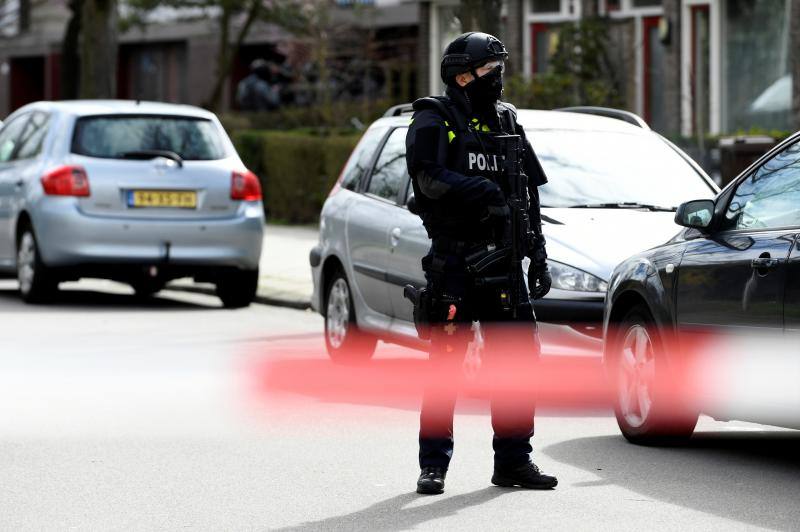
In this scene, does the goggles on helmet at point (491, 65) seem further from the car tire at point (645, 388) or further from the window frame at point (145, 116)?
the window frame at point (145, 116)

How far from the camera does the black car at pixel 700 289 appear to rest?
7.70m

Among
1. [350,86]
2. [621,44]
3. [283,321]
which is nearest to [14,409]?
[283,321]

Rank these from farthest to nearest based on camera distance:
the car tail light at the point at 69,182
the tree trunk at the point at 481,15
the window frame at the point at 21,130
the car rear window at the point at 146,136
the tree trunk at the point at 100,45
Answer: the tree trunk at the point at 100,45
the tree trunk at the point at 481,15
the window frame at the point at 21,130
the car rear window at the point at 146,136
the car tail light at the point at 69,182

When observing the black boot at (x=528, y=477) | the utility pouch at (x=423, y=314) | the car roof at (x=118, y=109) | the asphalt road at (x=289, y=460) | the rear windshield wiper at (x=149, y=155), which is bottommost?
the asphalt road at (x=289, y=460)

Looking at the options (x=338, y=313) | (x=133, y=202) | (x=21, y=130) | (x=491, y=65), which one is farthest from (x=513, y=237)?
(x=21, y=130)

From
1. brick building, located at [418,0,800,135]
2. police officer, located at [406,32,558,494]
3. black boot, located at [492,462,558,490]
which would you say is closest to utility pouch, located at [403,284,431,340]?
police officer, located at [406,32,558,494]

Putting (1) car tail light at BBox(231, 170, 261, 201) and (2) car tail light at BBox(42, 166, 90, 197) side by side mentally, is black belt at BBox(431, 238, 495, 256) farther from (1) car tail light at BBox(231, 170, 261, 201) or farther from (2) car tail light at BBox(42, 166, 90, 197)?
(1) car tail light at BBox(231, 170, 261, 201)

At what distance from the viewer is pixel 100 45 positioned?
28438mm

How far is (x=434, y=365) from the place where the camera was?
741 cm

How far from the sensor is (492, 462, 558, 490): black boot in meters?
7.50

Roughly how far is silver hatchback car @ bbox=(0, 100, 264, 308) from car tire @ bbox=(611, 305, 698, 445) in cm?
697

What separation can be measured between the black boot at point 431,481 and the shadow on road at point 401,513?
1.3 inches

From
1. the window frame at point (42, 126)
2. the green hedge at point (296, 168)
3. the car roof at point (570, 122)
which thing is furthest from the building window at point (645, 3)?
the car roof at point (570, 122)

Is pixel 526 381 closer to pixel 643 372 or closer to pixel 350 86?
pixel 643 372
